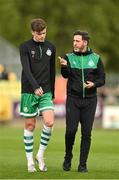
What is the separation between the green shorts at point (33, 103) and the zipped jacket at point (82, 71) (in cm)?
41

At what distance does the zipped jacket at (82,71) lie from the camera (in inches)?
499

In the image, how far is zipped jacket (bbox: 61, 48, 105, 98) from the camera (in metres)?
12.7

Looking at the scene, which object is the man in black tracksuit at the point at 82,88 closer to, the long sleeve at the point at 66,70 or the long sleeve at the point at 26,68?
the long sleeve at the point at 66,70

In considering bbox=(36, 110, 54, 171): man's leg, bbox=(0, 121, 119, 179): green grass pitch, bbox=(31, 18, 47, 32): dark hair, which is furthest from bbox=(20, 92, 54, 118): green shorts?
bbox=(31, 18, 47, 32): dark hair

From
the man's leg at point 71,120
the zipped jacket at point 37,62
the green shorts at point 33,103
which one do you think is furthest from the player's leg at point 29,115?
the man's leg at point 71,120

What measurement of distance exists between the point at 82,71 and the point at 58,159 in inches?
116

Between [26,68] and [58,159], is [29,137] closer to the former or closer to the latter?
[26,68]

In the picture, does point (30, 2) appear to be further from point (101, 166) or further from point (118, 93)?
point (101, 166)

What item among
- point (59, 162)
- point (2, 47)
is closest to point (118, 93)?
point (2, 47)

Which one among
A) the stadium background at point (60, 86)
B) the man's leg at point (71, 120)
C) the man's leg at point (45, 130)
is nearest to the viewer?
the man's leg at point (45, 130)

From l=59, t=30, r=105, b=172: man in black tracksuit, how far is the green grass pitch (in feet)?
1.68

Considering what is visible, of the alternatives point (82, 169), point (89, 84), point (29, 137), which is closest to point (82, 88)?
point (89, 84)

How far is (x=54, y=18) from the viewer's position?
59125 millimetres

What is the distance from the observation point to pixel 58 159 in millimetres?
15188
